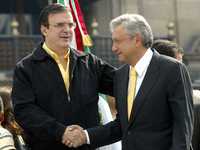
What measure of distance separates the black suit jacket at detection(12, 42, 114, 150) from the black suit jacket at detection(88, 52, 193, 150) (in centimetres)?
46

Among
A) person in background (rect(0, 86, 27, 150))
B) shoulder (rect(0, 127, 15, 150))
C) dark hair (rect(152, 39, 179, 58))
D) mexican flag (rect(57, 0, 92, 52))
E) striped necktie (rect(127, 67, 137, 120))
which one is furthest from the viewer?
mexican flag (rect(57, 0, 92, 52))

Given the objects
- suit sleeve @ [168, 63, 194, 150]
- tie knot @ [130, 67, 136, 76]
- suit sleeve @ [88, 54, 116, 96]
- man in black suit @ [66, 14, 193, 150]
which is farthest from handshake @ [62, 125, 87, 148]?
suit sleeve @ [168, 63, 194, 150]

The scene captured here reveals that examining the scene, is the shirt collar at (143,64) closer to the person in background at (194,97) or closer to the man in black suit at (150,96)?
the man in black suit at (150,96)

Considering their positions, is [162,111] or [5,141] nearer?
[5,141]

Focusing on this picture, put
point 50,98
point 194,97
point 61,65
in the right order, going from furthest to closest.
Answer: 1. point 194,97
2. point 61,65
3. point 50,98

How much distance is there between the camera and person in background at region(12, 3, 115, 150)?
514 cm

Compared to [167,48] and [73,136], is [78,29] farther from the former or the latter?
[73,136]

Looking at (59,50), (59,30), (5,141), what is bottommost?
(5,141)

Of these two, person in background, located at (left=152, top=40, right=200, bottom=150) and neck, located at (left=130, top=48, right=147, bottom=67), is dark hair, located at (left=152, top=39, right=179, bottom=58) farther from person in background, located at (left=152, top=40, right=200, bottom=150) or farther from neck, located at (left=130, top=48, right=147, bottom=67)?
neck, located at (left=130, top=48, right=147, bottom=67)

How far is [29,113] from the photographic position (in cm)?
512

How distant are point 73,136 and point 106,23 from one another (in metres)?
16.3

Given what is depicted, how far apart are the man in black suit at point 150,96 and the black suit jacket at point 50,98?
0.38 meters

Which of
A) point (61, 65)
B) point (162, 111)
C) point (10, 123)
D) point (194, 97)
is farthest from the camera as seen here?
point (194, 97)

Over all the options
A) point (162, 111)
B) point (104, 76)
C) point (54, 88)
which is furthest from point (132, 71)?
point (54, 88)
